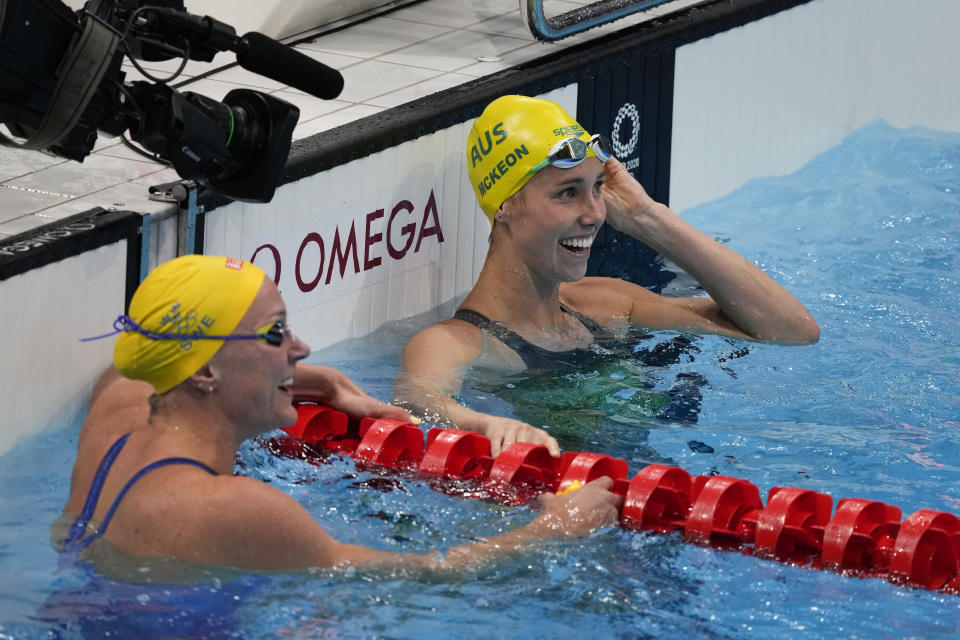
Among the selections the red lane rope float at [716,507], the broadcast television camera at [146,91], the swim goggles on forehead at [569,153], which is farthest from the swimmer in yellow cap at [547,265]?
the broadcast television camera at [146,91]

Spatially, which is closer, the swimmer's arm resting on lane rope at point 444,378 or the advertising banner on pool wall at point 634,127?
the swimmer's arm resting on lane rope at point 444,378

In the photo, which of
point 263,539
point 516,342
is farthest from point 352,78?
point 263,539

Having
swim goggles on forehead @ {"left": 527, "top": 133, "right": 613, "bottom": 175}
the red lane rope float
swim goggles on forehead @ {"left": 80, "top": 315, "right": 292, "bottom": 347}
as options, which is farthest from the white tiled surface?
swim goggles on forehead @ {"left": 80, "top": 315, "right": 292, "bottom": 347}

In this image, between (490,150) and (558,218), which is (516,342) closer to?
(558,218)

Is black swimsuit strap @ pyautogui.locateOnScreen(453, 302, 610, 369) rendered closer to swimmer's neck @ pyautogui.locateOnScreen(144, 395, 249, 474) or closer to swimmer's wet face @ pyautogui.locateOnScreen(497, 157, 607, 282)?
swimmer's wet face @ pyautogui.locateOnScreen(497, 157, 607, 282)

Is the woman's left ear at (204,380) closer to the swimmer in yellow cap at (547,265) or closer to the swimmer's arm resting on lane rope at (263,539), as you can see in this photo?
the swimmer's arm resting on lane rope at (263,539)

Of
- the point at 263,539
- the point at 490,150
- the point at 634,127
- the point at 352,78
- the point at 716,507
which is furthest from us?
the point at 634,127

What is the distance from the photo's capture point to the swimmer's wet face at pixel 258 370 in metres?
2.87

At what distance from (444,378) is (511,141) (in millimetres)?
750

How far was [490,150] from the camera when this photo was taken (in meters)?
4.46

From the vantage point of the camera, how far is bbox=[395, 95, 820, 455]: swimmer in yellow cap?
14.2 feet

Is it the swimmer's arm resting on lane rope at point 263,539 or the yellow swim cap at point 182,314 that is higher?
the yellow swim cap at point 182,314

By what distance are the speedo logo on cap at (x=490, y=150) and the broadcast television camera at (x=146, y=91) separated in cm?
73

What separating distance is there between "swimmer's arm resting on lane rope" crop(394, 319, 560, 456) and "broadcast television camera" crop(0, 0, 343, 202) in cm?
62
